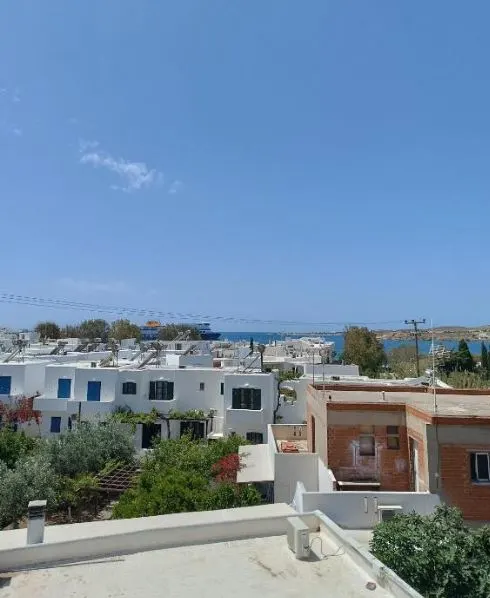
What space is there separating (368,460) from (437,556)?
25.8 feet

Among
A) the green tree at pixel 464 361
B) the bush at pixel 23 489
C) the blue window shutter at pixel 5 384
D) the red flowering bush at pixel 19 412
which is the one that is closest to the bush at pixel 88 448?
the bush at pixel 23 489

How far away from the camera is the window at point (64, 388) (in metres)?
31.4

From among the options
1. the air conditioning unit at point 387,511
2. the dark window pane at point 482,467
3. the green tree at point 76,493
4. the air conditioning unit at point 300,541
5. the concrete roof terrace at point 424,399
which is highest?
the concrete roof terrace at point 424,399

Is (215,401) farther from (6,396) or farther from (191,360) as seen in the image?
(6,396)

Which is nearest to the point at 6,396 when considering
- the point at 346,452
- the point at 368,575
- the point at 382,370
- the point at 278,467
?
the point at 278,467

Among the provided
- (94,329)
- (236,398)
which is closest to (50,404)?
(236,398)

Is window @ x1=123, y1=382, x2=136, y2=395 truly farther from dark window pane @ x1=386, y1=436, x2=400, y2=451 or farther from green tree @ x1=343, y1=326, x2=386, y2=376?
green tree @ x1=343, y1=326, x2=386, y2=376

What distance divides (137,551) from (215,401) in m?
22.6

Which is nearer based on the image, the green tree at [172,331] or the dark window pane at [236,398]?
the dark window pane at [236,398]

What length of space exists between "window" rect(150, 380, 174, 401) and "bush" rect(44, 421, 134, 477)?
3762 mm

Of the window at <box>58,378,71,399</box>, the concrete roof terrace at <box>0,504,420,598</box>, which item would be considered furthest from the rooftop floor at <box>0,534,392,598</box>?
the window at <box>58,378,71,399</box>

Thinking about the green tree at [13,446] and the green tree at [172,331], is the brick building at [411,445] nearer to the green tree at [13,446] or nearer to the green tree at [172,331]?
the green tree at [13,446]

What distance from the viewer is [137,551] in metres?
8.17

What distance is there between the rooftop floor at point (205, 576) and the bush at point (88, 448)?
18104mm
